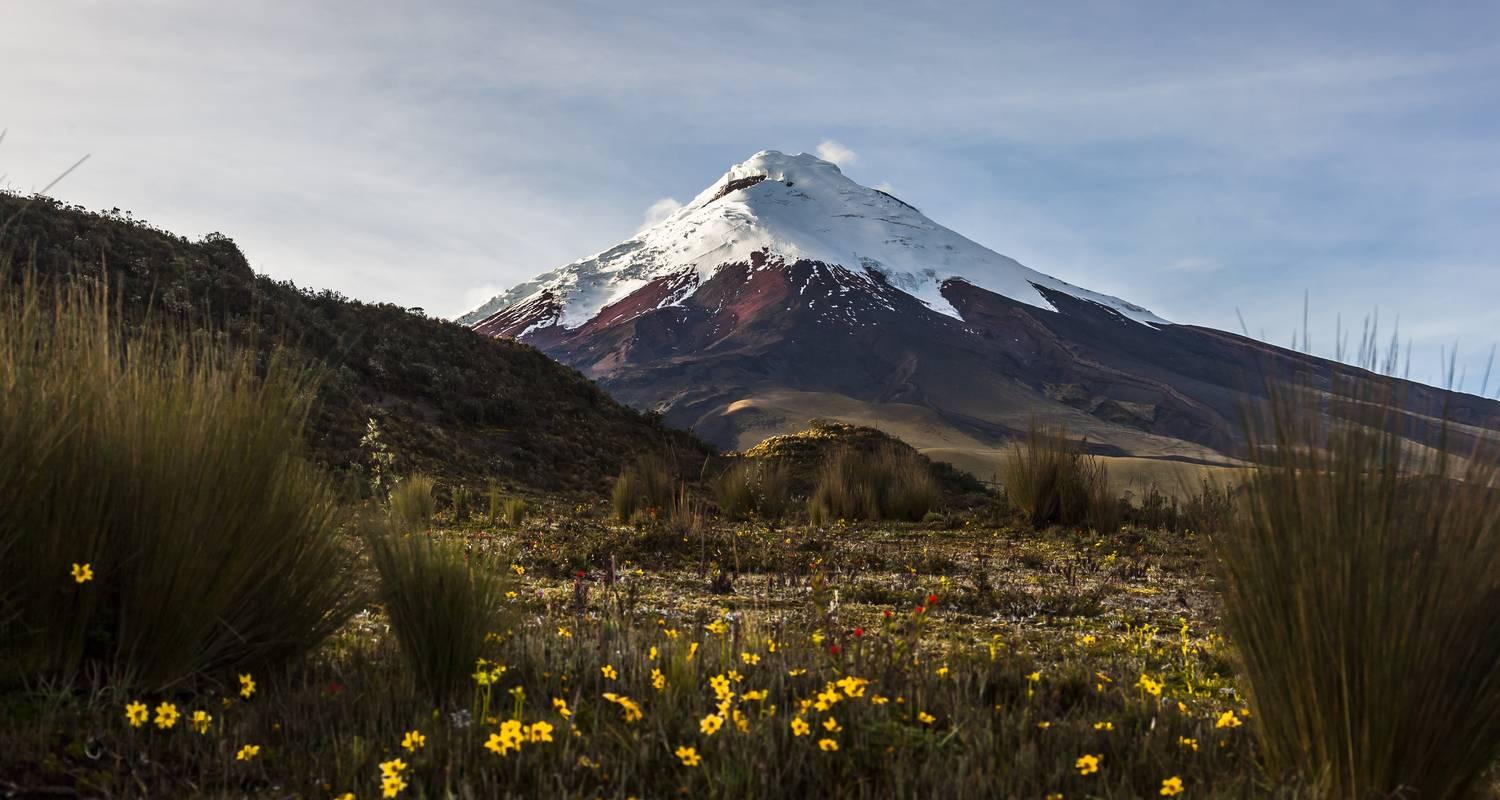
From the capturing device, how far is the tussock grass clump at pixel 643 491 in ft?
36.2

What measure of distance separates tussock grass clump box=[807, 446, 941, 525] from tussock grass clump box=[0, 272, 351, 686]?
8931 mm

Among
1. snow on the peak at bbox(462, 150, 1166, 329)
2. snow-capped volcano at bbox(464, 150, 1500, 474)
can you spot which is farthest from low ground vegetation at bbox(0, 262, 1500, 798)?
snow on the peak at bbox(462, 150, 1166, 329)

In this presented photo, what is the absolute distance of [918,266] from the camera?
184 m

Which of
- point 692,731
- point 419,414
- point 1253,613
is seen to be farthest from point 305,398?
point 419,414

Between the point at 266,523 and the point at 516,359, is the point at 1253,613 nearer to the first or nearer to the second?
the point at 266,523

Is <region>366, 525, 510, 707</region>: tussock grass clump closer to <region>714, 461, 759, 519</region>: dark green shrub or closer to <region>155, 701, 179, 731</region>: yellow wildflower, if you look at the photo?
<region>155, 701, 179, 731</region>: yellow wildflower

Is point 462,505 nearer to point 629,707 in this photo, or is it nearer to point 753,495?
point 753,495

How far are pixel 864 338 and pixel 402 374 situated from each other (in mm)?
126678

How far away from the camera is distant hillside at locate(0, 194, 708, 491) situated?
687 inches

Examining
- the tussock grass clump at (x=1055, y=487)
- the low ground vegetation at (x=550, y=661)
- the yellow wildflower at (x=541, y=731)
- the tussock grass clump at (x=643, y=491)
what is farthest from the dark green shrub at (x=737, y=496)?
the yellow wildflower at (x=541, y=731)

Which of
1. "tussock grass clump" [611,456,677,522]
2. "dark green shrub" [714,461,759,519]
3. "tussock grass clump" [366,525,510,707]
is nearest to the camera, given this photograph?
"tussock grass clump" [366,525,510,707]

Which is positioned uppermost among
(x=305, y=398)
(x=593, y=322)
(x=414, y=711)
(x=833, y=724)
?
(x=593, y=322)

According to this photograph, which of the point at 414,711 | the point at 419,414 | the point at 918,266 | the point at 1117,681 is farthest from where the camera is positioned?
the point at 918,266

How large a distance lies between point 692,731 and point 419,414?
61.8 feet
